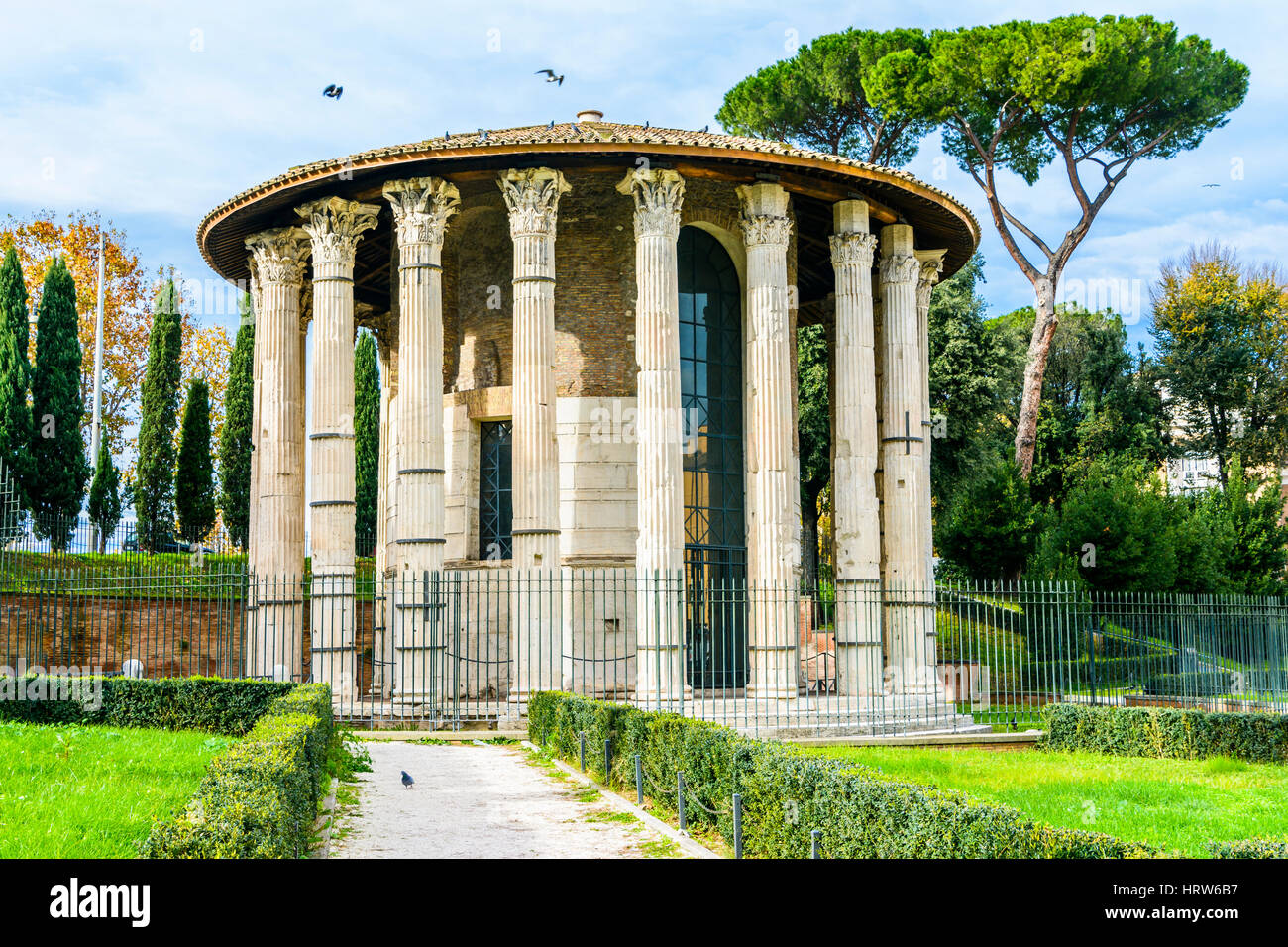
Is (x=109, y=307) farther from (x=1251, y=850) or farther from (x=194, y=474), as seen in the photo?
(x=1251, y=850)

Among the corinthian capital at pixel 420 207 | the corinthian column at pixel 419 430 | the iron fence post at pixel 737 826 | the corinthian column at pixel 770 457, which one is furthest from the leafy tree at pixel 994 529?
the iron fence post at pixel 737 826

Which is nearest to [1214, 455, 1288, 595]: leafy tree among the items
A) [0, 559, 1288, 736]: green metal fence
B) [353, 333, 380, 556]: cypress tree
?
[0, 559, 1288, 736]: green metal fence

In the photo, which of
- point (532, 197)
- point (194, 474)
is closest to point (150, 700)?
point (532, 197)

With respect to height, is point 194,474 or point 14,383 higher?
point 14,383

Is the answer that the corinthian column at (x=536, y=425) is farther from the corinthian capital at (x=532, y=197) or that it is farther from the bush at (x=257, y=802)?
the bush at (x=257, y=802)

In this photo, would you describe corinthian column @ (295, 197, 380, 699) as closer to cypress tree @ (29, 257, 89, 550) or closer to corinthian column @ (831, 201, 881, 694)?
corinthian column @ (831, 201, 881, 694)

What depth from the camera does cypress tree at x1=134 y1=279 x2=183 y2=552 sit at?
98.8ft

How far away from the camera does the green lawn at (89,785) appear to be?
7.20 m

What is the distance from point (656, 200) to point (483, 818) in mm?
11409

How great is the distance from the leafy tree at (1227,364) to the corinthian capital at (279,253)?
31.0 m

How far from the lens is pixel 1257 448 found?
41094 mm

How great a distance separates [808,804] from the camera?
26.1ft

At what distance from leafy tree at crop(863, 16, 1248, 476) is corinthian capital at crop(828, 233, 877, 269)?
14.4 meters

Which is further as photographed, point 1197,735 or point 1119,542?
point 1119,542
